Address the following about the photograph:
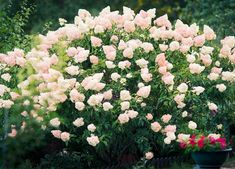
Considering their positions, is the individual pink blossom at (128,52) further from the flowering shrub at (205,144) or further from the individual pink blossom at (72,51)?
the flowering shrub at (205,144)

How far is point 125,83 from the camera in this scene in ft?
30.3

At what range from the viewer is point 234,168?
9.49m

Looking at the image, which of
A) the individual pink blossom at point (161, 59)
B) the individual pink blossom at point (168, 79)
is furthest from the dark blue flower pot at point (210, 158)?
the individual pink blossom at point (161, 59)

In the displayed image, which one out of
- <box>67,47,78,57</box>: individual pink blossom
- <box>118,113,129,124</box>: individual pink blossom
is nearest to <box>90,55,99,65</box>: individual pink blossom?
<box>67,47,78,57</box>: individual pink blossom

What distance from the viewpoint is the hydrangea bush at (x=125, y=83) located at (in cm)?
889

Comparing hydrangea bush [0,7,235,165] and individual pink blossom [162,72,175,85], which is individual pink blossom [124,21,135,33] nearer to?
hydrangea bush [0,7,235,165]

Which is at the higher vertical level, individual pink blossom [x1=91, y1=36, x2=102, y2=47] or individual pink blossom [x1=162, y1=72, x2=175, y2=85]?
individual pink blossom [x1=91, y1=36, x2=102, y2=47]

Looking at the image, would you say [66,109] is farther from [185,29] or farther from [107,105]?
[185,29]

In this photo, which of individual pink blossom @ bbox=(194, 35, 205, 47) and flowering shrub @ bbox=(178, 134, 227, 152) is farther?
individual pink blossom @ bbox=(194, 35, 205, 47)

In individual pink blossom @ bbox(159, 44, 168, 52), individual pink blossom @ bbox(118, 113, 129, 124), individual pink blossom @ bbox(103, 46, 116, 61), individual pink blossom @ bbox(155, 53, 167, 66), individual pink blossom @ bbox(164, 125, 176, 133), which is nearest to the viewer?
individual pink blossom @ bbox(118, 113, 129, 124)

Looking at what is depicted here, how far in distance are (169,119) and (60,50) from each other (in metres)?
1.84

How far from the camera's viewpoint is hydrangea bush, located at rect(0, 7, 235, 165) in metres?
8.89

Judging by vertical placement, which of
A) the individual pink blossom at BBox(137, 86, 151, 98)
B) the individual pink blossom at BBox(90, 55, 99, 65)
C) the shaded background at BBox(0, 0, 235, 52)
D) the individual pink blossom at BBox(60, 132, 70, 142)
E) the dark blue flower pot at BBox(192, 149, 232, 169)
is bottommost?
Answer: the dark blue flower pot at BBox(192, 149, 232, 169)

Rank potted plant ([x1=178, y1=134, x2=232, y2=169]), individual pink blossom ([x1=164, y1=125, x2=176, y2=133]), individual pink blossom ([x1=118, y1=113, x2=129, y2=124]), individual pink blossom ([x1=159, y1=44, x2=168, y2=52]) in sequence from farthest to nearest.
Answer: individual pink blossom ([x1=159, y1=44, x2=168, y2=52]) < individual pink blossom ([x1=164, y1=125, x2=176, y2=133]) < individual pink blossom ([x1=118, y1=113, x2=129, y2=124]) < potted plant ([x1=178, y1=134, x2=232, y2=169])
